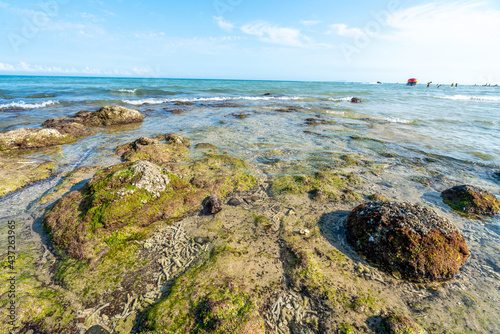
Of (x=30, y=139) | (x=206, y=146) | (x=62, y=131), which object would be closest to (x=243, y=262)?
(x=206, y=146)

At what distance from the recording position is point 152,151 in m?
8.91

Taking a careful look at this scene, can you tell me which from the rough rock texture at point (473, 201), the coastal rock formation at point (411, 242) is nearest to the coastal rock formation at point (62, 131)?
the coastal rock formation at point (411, 242)

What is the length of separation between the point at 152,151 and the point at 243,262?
685cm

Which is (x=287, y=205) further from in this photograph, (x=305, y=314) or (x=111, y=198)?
(x=111, y=198)

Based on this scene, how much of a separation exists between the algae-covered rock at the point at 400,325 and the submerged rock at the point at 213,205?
3845 millimetres

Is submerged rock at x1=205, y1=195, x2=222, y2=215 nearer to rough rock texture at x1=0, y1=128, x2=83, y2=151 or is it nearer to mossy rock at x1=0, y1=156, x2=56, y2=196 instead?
mossy rock at x1=0, y1=156, x2=56, y2=196

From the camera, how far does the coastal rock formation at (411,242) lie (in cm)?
374

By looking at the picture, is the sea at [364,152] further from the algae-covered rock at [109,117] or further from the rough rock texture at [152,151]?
the algae-covered rock at [109,117]

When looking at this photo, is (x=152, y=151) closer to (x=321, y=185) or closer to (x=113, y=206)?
(x=113, y=206)

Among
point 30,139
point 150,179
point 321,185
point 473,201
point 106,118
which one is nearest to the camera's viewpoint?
point 150,179

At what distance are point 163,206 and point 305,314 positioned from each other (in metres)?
3.83

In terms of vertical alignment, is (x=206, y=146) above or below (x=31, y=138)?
below

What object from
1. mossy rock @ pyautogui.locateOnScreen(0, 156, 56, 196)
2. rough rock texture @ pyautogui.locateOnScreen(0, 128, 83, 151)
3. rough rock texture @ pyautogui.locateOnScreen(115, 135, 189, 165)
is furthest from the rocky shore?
rough rock texture @ pyautogui.locateOnScreen(0, 128, 83, 151)

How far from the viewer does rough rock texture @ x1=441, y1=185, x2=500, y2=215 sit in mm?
5559
